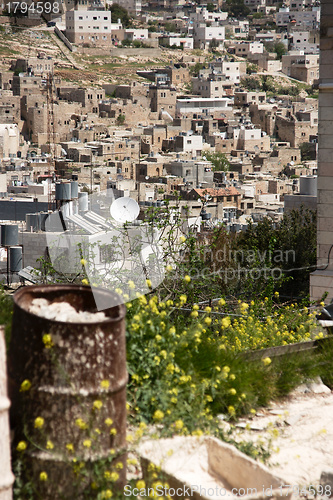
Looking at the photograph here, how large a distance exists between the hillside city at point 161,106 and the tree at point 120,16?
12cm

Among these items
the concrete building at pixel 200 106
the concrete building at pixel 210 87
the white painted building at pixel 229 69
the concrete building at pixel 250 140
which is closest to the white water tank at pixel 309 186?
the concrete building at pixel 250 140

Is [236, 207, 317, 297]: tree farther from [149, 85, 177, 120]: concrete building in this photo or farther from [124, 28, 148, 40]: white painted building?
[124, 28, 148, 40]: white painted building

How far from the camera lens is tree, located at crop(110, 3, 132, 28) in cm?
6462

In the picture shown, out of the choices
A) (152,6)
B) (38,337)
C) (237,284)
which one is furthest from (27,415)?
(152,6)

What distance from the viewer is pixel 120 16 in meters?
65.2

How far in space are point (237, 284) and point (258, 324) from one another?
5.84ft

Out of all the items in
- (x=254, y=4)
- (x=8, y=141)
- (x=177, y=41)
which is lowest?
(x=8, y=141)

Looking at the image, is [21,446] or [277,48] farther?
[277,48]

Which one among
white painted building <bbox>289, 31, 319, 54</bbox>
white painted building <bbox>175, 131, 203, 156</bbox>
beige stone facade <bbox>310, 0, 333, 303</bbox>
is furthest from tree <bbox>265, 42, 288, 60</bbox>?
beige stone facade <bbox>310, 0, 333, 303</bbox>

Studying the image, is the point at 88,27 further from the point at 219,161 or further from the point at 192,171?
the point at 192,171

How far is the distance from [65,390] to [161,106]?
44.1 meters

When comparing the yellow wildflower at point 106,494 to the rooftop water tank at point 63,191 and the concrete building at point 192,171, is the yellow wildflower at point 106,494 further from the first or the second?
the concrete building at point 192,171

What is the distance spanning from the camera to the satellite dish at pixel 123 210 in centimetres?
378

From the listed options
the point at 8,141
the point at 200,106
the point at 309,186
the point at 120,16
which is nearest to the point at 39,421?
the point at 309,186
